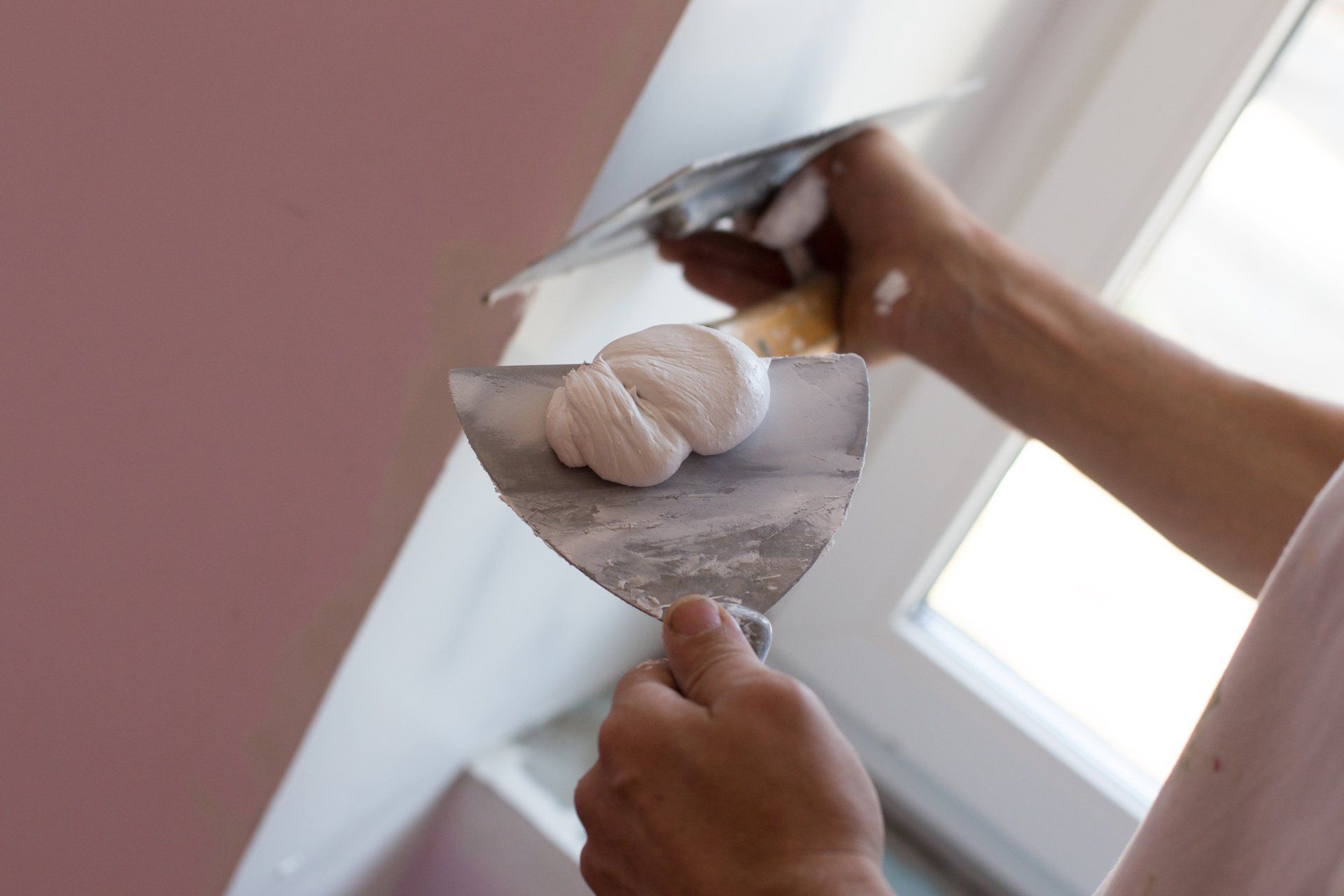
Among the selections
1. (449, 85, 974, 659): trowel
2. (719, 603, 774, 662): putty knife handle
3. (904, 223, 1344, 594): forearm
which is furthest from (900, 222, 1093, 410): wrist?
(719, 603, 774, 662): putty knife handle

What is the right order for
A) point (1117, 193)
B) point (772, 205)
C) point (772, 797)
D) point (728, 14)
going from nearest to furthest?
point (772, 797)
point (728, 14)
point (772, 205)
point (1117, 193)

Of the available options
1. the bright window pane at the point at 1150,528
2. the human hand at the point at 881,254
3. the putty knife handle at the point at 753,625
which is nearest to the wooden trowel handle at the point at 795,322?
the human hand at the point at 881,254

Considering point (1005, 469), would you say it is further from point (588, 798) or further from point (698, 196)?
point (588, 798)

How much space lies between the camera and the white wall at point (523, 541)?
0.50m

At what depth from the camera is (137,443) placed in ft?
1.55

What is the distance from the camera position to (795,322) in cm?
59

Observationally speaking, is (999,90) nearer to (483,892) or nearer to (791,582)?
(791,582)

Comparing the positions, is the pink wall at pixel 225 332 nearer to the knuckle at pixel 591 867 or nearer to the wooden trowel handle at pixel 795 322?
the wooden trowel handle at pixel 795 322

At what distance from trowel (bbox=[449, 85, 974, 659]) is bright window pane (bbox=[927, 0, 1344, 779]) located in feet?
1.69

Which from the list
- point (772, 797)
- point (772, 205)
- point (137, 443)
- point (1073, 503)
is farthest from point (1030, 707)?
point (137, 443)

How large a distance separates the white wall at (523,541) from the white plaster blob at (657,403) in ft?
0.41

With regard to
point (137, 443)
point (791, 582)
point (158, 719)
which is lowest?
point (158, 719)

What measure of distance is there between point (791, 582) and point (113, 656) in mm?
365

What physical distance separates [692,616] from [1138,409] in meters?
0.43
